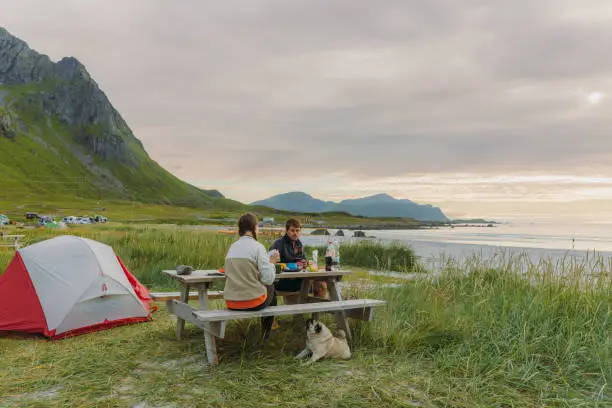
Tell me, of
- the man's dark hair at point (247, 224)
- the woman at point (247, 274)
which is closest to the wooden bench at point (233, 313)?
the woman at point (247, 274)

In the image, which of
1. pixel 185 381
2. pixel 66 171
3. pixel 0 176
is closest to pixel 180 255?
pixel 185 381

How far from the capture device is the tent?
709 cm

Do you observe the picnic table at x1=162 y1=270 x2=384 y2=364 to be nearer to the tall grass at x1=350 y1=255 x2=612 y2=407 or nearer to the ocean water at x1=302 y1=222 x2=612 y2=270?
the tall grass at x1=350 y1=255 x2=612 y2=407

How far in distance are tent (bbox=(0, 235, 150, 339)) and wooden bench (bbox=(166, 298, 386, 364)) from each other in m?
1.57

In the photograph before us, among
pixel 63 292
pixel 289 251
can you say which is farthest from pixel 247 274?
pixel 63 292

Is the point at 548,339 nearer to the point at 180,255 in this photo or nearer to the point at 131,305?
the point at 131,305

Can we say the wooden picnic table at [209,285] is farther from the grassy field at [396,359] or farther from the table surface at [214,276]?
the grassy field at [396,359]

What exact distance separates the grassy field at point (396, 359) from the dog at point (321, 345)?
0.14m

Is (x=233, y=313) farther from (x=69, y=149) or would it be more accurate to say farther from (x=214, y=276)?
(x=69, y=149)

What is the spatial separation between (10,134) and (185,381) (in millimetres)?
175562

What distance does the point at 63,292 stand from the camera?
723 cm

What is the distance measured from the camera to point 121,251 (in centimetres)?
Result: 1324

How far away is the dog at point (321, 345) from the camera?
5.38m

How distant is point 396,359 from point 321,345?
0.84 meters
